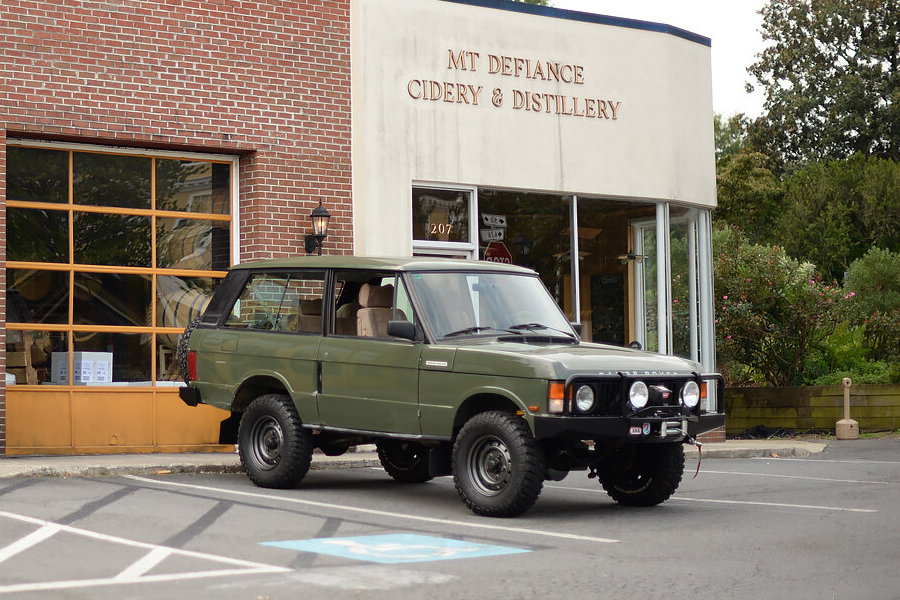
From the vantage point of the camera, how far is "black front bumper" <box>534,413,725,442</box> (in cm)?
899

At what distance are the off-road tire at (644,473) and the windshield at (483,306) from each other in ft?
3.67

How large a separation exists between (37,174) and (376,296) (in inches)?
207

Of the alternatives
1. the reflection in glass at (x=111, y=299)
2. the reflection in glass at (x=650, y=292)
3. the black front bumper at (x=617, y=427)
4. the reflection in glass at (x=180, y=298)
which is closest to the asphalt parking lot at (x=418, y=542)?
the black front bumper at (x=617, y=427)

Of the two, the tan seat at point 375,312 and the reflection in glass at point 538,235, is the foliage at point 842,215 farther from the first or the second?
the tan seat at point 375,312

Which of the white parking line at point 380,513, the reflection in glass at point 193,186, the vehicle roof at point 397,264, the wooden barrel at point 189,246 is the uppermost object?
the reflection in glass at point 193,186

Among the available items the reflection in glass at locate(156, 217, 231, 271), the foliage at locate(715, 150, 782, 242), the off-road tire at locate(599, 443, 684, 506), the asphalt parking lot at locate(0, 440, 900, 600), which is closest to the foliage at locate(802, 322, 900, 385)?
the asphalt parking lot at locate(0, 440, 900, 600)

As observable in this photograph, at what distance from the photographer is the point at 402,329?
9812 mm

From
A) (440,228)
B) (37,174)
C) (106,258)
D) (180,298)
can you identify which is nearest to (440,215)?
(440,228)

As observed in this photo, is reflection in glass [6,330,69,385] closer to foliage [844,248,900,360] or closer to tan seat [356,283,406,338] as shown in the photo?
tan seat [356,283,406,338]

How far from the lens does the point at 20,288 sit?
13.7 meters

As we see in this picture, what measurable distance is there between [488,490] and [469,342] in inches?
47.1

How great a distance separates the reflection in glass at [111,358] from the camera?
14.0 metres

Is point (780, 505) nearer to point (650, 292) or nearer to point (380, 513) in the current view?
point (380, 513)

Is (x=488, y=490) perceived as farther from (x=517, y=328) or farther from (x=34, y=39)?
(x=34, y=39)
